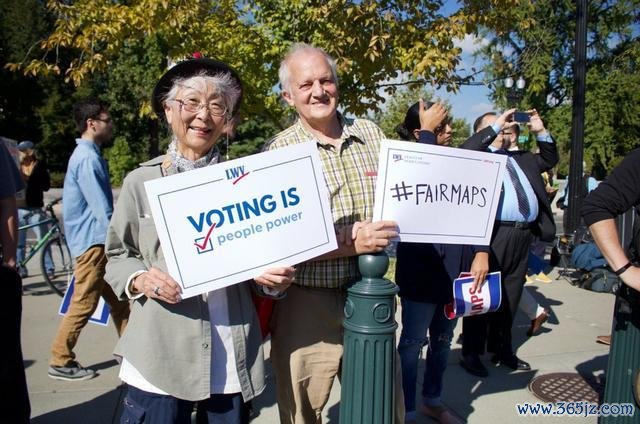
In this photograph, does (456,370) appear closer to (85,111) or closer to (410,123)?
(410,123)

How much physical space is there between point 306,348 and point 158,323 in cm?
67

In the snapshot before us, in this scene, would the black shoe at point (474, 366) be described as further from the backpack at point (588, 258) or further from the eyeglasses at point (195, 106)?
the eyeglasses at point (195, 106)

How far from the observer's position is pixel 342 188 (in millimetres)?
2135

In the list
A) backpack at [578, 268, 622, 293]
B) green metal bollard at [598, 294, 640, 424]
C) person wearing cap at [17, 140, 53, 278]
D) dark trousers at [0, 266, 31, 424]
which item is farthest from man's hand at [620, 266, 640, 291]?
person wearing cap at [17, 140, 53, 278]

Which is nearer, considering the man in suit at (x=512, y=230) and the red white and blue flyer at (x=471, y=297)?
the red white and blue flyer at (x=471, y=297)

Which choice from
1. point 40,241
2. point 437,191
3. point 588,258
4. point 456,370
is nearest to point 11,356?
point 437,191

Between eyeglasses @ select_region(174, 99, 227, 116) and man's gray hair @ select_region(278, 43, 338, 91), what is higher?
man's gray hair @ select_region(278, 43, 338, 91)

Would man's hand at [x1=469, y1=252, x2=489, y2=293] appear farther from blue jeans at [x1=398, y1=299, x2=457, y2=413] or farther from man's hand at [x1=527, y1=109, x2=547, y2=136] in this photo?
man's hand at [x1=527, y1=109, x2=547, y2=136]

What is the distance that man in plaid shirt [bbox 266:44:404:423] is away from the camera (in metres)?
2.12

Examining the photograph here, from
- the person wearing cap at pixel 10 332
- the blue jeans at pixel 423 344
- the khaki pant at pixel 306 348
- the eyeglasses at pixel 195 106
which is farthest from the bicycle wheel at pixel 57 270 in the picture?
the eyeglasses at pixel 195 106

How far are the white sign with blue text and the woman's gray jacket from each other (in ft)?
0.51

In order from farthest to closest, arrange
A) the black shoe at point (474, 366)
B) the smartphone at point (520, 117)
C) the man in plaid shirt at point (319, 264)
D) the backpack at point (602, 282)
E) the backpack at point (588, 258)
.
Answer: the backpack at point (588, 258), the backpack at point (602, 282), the black shoe at point (474, 366), the smartphone at point (520, 117), the man in plaid shirt at point (319, 264)

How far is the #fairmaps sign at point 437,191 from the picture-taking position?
1.97 meters

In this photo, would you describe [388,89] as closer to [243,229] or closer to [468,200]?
[468,200]
